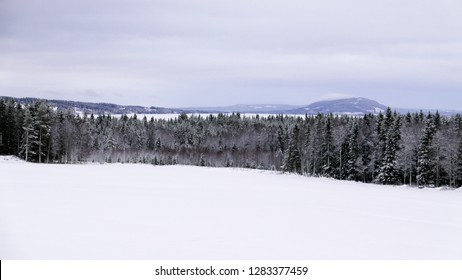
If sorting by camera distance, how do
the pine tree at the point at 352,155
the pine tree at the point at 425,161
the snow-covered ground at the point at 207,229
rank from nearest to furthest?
the snow-covered ground at the point at 207,229 < the pine tree at the point at 425,161 < the pine tree at the point at 352,155

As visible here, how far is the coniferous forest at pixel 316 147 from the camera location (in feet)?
197

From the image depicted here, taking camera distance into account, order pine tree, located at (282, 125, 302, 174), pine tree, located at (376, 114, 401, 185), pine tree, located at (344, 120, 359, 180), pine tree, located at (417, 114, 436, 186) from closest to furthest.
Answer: pine tree, located at (417, 114, 436, 186) → pine tree, located at (376, 114, 401, 185) → pine tree, located at (344, 120, 359, 180) → pine tree, located at (282, 125, 302, 174)

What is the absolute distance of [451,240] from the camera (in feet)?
55.0

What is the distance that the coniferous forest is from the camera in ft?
197

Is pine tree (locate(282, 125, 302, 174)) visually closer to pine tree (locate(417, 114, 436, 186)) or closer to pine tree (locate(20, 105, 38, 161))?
pine tree (locate(417, 114, 436, 186))

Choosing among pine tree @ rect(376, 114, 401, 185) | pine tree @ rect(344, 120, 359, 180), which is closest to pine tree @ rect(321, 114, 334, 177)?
pine tree @ rect(344, 120, 359, 180)

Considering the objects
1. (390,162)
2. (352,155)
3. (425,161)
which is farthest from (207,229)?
(352,155)

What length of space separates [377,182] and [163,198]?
46603 mm

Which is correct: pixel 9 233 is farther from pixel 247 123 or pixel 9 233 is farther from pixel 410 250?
pixel 247 123

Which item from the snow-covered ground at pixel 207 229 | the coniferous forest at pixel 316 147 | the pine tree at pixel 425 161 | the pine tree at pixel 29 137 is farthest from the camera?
the pine tree at pixel 29 137

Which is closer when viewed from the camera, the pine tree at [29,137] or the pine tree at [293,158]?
the pine tree at [29,137]

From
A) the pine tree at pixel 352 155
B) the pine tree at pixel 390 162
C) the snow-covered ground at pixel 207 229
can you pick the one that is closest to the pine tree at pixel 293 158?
the pine tree at pixel 352 155

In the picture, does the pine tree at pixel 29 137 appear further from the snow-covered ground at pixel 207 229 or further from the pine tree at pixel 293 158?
the snow-covered ground at pixel 207 229

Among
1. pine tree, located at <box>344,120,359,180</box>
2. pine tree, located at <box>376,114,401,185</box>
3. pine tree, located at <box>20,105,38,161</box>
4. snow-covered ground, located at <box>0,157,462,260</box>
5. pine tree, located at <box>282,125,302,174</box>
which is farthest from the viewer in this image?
pine tree, located at <box>282,125,302,174</box>
